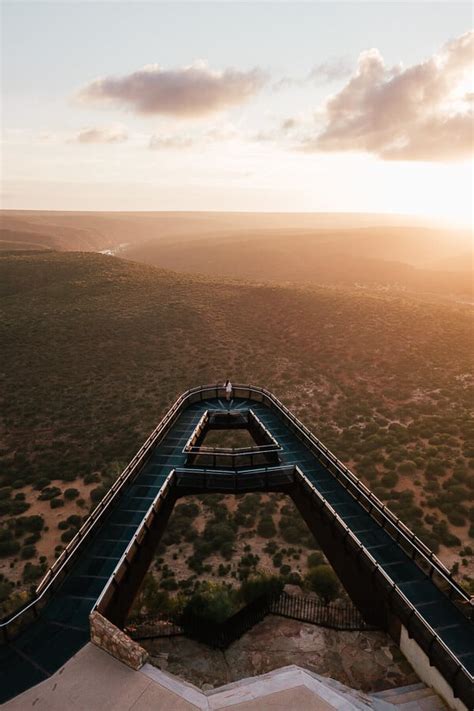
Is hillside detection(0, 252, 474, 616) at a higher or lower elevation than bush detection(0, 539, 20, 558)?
higher

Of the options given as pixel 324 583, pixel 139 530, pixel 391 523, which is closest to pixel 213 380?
pixel 324 583

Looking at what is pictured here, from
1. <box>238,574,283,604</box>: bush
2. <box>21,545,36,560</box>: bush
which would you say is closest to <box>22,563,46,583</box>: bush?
<box>21,545,36,560</box>: bush

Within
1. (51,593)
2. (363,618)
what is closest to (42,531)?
(51,593)

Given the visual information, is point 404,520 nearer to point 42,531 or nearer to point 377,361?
point 42,531

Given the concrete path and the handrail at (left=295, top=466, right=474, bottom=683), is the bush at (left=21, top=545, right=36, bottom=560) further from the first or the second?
the handrail at (left=295, top=466, right=474, bottom=683)

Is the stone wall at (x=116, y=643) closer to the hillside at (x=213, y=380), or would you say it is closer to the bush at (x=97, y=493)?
the hillside at (x=213, y=380)

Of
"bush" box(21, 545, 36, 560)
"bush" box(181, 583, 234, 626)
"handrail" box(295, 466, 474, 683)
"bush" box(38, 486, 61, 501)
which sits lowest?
"bush" box(21, 545, 36, 560)

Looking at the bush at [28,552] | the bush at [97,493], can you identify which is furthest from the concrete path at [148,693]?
the bush at [97,493]

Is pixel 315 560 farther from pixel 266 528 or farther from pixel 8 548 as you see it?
pixel 8 548
